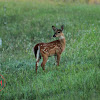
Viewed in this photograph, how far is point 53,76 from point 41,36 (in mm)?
7279

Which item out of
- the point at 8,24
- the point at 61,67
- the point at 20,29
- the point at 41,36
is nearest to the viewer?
the point at 61,67

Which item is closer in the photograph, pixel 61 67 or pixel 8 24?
pixel 61 67

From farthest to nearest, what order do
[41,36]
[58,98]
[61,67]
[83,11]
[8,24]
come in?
[83,11] < [8,24] < [41,36] < [61,67] < [58,98]

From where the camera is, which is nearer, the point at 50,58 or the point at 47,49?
the point at 47,49

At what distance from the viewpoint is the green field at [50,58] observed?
742 cm

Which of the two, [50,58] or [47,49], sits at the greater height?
[47,49]

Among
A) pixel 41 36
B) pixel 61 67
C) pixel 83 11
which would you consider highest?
pixel 83 11

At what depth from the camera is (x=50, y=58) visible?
36.1 ft

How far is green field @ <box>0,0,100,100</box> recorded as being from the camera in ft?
24.3

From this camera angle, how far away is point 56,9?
20.6 m

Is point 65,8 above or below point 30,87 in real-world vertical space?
above

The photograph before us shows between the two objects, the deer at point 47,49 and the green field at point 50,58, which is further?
the deer at point 47,49

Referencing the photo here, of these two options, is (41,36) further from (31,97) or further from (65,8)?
(31,97)

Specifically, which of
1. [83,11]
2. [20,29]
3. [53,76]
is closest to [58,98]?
[53,76]
